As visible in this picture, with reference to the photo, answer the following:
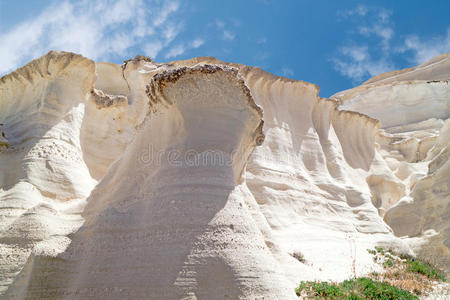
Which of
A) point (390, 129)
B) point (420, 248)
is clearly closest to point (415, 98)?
point (390, 129)

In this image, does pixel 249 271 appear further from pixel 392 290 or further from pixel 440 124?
pixel 440 124

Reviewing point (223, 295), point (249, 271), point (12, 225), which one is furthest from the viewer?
point (12, 225)

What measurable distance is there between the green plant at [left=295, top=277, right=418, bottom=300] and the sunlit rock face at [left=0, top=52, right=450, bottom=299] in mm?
339

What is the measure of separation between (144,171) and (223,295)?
2.18 metres

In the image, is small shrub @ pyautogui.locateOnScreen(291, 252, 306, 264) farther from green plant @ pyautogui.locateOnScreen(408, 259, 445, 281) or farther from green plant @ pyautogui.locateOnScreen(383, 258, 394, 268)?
green plant @ pyautogui.locateOnScreen(408, 259, 445, 281)

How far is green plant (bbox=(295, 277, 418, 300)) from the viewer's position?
541 cm

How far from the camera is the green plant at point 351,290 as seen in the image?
17.8 feet

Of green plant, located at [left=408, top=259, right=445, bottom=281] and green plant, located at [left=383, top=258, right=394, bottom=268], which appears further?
green plant, located at [left=383, top=258, right=394, bottom=268]

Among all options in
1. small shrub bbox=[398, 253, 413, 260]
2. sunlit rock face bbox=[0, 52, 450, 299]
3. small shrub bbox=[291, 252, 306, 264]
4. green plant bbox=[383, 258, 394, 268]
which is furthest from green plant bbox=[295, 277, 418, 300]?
small shrub bbox=[398, 253, 413, 260]

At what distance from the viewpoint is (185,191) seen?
4.84m

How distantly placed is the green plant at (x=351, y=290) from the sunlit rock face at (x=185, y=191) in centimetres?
34

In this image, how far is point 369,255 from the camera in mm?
9781

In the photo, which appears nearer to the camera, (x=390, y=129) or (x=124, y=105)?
(x=124, y=105)

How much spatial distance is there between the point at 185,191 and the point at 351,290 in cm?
296
